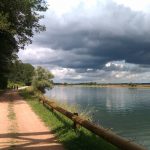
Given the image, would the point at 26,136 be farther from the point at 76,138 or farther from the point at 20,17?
the point at 20,17

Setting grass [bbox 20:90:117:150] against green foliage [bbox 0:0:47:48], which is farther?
green foliage [bbox 0:0:47:48]

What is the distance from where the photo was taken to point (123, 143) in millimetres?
9789

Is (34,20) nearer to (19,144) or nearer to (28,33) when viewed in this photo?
(28,33)

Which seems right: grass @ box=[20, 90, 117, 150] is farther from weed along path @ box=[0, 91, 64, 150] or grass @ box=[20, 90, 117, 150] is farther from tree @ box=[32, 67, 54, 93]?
tree @ box=[32, 67, 54, 93]

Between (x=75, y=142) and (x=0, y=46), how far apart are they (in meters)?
29.8

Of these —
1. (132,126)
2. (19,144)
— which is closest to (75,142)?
(19,144)

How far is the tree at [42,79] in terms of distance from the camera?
8275 centimetres

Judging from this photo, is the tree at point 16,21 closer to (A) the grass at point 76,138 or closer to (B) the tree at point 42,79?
(A) the grass at point 76,138

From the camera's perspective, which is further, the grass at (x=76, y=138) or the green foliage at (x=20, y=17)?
the green foliage at (x=20, y=17)

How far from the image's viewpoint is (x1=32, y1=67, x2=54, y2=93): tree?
82.8 m

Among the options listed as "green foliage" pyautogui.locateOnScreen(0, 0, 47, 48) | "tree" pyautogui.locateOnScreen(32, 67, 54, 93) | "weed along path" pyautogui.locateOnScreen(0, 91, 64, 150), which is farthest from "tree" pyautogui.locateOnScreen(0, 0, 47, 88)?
"tree" pyautogui.locateOnScreen(32, 67, 54, 93)

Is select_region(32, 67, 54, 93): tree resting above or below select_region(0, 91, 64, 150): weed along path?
above

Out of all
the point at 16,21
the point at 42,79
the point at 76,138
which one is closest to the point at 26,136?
the point at 76,138

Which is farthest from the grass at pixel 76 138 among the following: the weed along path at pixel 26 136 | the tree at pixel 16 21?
the tree at pixel 16 21
